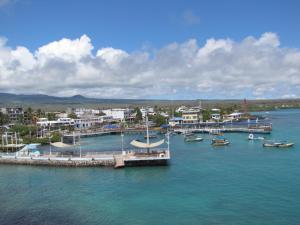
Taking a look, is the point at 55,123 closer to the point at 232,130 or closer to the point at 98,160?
the point at 232,130

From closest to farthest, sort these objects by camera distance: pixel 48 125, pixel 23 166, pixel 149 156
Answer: pixel 149 156 < pixel 23 166 < pixel 48 125

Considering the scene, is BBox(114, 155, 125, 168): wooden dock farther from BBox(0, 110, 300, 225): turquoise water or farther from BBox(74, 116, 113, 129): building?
BBox(74, 116, 113, 129): building

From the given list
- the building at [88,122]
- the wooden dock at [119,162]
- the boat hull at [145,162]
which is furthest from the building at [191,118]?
the wooden dock at [119,162]

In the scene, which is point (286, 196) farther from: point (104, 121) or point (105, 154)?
point (104, 121)

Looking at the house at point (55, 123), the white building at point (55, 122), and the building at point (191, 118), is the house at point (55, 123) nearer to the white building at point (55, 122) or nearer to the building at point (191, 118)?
the white building at point (55, 122)

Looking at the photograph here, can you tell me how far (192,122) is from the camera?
5236 inches

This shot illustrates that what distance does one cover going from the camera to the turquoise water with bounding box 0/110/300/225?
1196 inches

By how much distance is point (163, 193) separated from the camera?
3772cm

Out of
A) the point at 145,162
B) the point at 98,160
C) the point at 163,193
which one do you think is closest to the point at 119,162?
the point at 145,162

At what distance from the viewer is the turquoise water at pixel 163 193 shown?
30.4 m

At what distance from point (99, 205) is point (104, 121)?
355 feet

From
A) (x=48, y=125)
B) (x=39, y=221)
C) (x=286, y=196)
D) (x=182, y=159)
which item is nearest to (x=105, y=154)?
(x=182, y=159)

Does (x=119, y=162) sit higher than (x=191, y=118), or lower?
lower

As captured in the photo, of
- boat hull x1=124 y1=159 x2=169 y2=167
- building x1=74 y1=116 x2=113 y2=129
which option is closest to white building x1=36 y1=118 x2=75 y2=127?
building x1=74 y1=116 x2=113 y2=129
